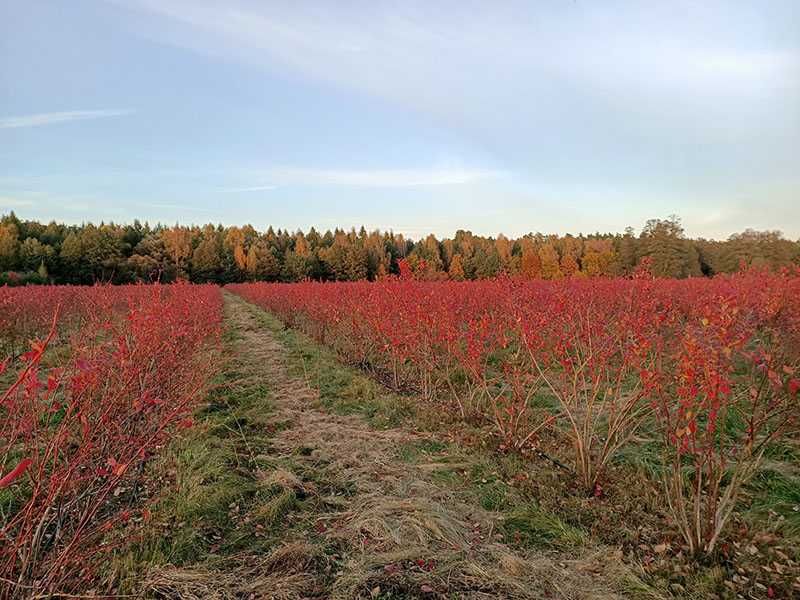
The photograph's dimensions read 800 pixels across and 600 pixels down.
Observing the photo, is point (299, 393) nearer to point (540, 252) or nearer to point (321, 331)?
point (321, 331)

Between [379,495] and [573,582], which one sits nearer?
[573,582]

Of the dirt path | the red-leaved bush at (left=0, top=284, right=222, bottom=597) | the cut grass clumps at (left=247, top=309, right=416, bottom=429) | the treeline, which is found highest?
the treeline

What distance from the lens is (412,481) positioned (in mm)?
3504

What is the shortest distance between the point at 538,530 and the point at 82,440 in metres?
2.84

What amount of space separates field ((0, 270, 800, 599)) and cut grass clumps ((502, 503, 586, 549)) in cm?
2

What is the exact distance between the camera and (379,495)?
130 inches

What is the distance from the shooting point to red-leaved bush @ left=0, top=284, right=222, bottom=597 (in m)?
1.83

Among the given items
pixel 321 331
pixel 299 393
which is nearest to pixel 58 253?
pixel 321 331

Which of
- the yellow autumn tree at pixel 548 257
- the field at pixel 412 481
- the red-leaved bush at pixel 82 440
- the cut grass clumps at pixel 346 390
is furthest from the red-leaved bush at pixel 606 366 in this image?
the yellow autumn tree at pixel 548 257

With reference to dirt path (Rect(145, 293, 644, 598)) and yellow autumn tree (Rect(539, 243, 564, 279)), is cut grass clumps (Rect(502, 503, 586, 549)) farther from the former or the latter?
yellow autumn tree (Rect(539, 243, 564, 279))

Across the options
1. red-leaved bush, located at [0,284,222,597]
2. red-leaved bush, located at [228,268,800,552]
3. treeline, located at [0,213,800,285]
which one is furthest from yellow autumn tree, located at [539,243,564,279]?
red-leaved bush, located at [0,284,222,597]

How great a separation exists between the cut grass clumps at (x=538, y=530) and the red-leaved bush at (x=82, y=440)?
2283mm

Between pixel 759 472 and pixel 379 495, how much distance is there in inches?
124

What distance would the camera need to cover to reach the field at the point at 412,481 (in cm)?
226
